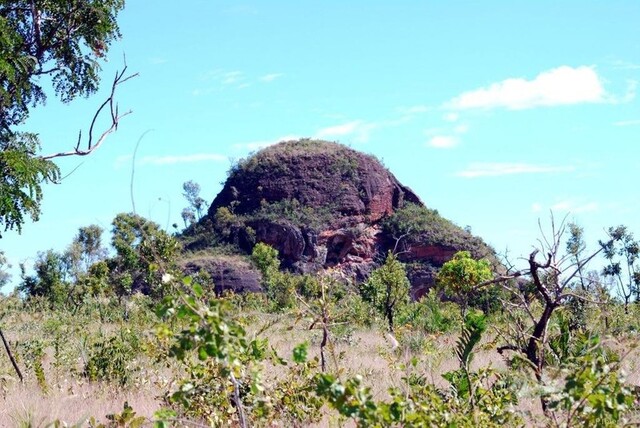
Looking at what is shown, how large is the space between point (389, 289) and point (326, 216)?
53873mm

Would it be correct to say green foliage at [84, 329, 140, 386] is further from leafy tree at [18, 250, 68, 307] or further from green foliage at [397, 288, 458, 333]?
leafy tree at [18, 250, 68, 307]

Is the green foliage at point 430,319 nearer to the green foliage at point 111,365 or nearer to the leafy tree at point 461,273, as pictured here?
the leafy tree at point 461,273

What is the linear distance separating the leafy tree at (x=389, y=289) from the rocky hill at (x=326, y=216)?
38.8m

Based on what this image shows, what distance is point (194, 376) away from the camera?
5.26 meters

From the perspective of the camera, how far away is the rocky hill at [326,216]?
68812 millimetres

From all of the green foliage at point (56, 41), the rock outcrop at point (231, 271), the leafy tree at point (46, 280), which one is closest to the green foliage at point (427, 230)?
the rock outcrop at point (231, 271)

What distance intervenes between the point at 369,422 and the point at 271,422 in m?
2.14

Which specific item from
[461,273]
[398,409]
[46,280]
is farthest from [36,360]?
[46,280]

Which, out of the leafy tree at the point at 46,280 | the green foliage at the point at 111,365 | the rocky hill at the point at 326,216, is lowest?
the green foliage at the point at 111,365

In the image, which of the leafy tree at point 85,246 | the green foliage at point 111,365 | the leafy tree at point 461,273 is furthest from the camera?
the leafy tree at point 85,246

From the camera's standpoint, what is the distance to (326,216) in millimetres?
71625

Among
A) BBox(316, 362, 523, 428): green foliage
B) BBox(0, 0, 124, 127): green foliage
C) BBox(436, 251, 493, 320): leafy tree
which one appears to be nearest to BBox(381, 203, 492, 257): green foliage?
BBox(436, 251, 493, 320): leafy tree

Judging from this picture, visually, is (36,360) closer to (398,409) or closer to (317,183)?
(398,409)

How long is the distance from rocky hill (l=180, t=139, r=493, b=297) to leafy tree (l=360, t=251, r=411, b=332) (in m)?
38.8
